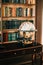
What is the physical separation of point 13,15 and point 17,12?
0.55 ft

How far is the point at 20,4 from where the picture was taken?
15.9 ft

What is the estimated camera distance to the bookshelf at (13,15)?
459 centimetres

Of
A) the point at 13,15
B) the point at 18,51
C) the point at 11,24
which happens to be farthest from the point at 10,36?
the point at 18,51

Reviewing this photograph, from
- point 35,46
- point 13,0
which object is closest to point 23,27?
point 35,46

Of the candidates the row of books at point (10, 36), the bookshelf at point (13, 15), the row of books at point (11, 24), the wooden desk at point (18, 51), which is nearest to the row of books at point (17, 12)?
the bookshelf at point (13, 15)

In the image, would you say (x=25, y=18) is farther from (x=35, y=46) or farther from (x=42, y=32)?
(x=35, y=46)

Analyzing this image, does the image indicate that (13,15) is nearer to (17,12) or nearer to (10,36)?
(17,12)

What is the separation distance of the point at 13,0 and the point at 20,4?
324mm

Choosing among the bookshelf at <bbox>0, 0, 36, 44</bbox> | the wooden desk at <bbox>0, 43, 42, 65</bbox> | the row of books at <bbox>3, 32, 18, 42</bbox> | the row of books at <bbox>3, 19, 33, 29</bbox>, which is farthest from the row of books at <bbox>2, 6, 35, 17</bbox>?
the wooden desk at <bbox>0, 43, 42, 65</bbox>

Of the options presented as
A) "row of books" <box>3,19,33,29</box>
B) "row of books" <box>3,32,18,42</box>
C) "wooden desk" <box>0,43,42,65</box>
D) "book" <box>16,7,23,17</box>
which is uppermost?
"book" <box>16,7,23,17</box>

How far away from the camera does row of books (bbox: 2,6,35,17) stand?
459 cm

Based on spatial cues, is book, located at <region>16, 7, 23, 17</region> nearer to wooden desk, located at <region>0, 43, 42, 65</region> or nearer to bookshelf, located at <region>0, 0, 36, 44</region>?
Result: bookshelf, located at <region>0, 0, 36, 44</region>

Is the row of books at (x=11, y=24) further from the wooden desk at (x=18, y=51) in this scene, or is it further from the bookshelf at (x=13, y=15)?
the wooden desk at (x=18, y=51)

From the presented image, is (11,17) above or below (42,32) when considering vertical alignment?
above
